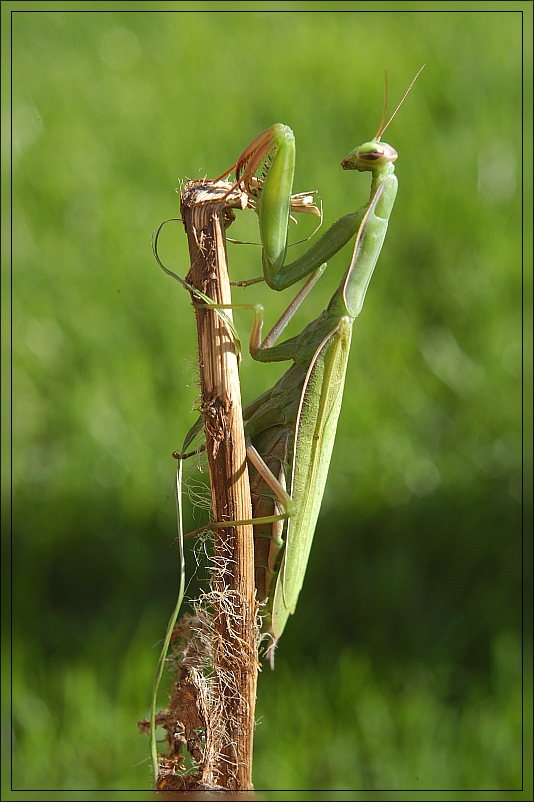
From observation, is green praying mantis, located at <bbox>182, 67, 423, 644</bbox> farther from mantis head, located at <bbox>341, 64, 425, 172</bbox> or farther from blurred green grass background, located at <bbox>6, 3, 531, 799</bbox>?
blurred green grass background, located at <bbox>6, 3, 531, 799</bbox>

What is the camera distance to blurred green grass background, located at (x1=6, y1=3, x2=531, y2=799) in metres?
2.10

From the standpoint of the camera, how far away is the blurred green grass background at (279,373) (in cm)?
210

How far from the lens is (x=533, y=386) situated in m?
2.96

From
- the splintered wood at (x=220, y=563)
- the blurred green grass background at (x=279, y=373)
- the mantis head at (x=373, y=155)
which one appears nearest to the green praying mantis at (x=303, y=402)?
the mantis head at (x=373, y=155)

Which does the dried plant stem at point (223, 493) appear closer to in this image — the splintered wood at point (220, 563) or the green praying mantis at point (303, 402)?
the splintered wood at point (220, 563)

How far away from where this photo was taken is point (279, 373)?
2.79m

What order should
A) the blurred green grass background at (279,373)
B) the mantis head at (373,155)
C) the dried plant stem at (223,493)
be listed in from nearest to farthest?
the dried plant stem at (223,493) → the mantis head at (373,155) → the blurred green grass background at (279,373)

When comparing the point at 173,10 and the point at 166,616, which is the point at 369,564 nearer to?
the point at 166,616

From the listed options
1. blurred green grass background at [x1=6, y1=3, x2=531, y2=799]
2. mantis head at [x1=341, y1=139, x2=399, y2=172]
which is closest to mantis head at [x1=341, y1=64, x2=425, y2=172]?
mantis head at [x1=341, y1=139, x2=399, y2=172]

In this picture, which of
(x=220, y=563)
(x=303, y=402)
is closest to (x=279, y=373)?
(x=303, y=402)

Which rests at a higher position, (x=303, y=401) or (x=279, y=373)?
(x=279, y=373)

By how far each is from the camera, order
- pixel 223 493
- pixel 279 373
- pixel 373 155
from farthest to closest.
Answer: pixel 279 373 → pixel 373 155 → pixel 223 493

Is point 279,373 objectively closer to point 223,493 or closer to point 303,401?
point 303,401

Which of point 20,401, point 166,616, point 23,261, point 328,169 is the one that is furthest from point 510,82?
point 166,616
